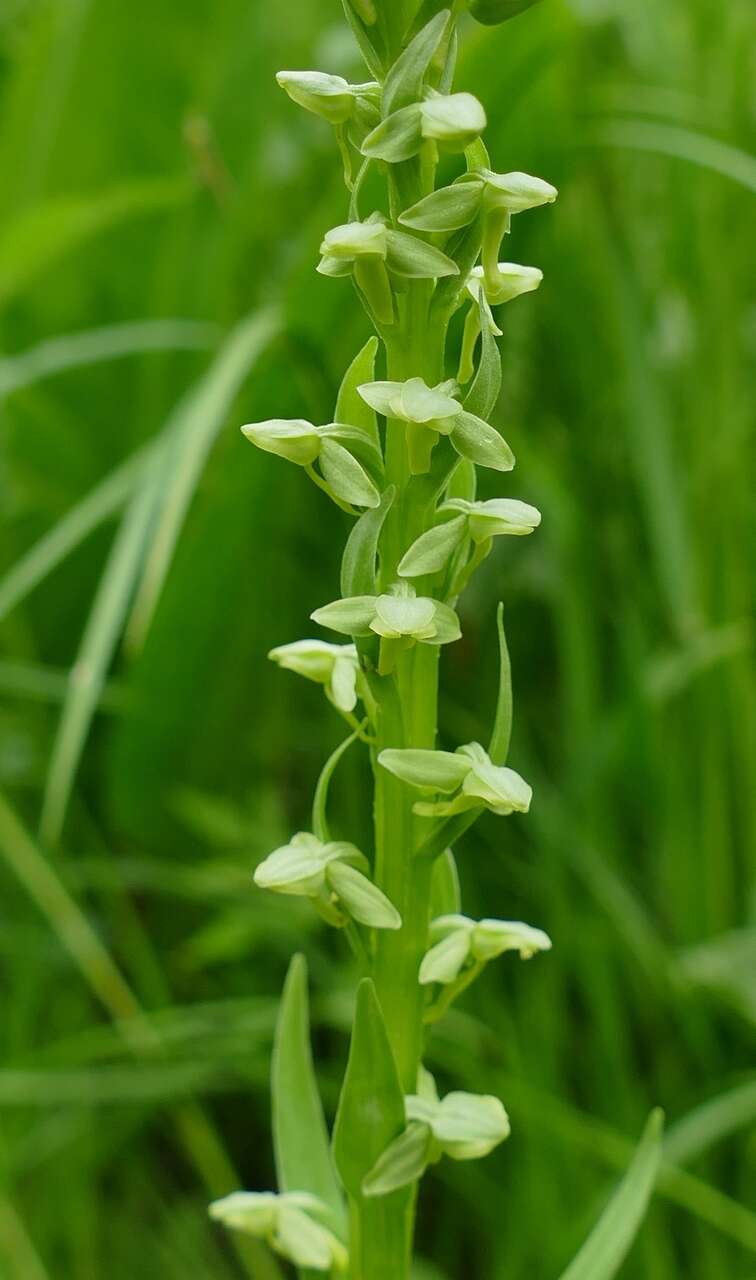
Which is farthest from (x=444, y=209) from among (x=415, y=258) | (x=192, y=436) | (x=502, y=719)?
(x=192, y=436)

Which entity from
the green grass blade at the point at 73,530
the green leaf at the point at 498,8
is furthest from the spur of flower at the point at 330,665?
the green grass blade at the point at 73,530

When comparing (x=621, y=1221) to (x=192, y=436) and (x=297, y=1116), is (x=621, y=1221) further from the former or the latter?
(x=192, y=436)

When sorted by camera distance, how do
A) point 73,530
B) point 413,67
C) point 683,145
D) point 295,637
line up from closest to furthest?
1. point 413,67
2. point 73,530
3. point 683,145
4. point 295,637

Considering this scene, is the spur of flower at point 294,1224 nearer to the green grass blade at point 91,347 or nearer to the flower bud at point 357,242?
the flower bud at point 357,242

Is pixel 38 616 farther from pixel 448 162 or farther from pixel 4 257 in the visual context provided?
pixel 448 162

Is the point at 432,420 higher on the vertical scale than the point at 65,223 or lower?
lower

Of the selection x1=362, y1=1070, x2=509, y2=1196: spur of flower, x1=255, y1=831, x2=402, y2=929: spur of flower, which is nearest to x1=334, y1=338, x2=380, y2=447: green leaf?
x1=255, y1=831, x2=402, y2=929: spur of flower
